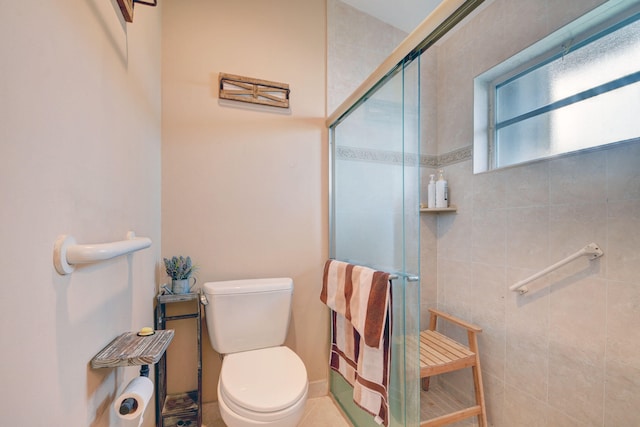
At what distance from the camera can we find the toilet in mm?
1132

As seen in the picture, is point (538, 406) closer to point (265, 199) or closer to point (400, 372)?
point (400, 372)

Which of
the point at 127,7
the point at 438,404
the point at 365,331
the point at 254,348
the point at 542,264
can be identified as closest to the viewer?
the point at 127,7

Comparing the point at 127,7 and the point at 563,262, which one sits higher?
the point at 127,7

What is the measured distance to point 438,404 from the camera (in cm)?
181

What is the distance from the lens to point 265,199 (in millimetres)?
1781

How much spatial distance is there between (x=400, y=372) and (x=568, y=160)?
4.14 ft

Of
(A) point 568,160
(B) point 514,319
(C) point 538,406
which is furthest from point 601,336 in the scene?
(A) point 568,160

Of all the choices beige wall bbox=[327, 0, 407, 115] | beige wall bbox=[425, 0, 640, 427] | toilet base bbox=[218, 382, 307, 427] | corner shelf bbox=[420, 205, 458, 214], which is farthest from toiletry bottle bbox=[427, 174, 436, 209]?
toilet base bbox=[218, 382, 307, 427]

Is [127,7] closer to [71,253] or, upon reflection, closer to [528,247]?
[71,253]

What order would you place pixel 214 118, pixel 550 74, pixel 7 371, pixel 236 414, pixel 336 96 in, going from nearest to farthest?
1. pixel 7 371
2. pixel 236 414
3. pixel 550 74
4. pixel 214 118
5. pixel 336 96

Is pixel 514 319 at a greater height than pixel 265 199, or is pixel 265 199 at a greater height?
pixel 265 199

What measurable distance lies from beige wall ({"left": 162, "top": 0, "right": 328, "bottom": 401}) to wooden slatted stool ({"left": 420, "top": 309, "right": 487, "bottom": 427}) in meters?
Result: 0.67

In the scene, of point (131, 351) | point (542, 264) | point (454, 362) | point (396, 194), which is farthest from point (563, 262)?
point (131, 351)

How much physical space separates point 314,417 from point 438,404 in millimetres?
820
